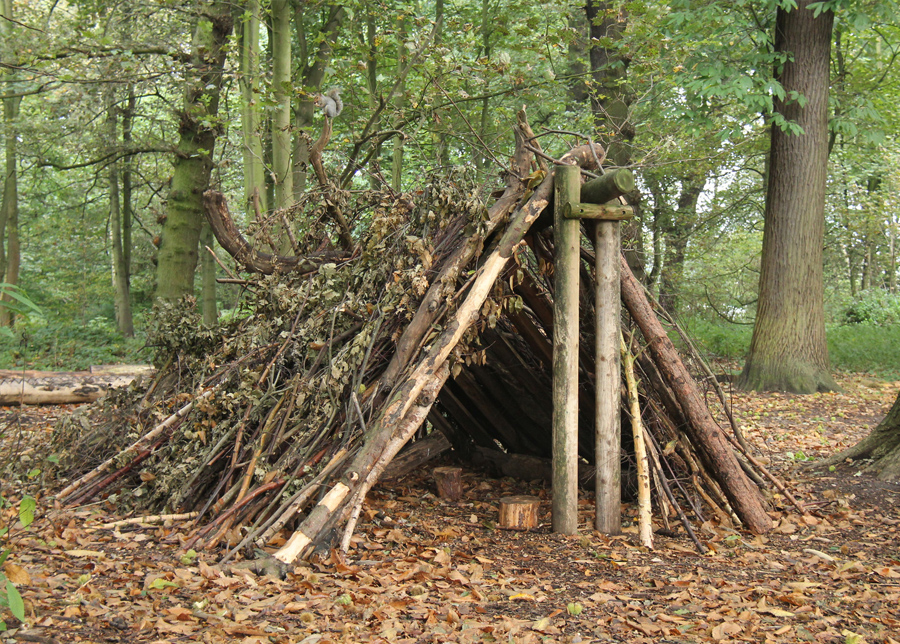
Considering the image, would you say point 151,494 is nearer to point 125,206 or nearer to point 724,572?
point 724,572

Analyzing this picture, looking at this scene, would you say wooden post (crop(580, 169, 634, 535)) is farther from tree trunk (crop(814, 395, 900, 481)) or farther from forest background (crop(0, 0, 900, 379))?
tree trunk (crop(814, 395, 900, 481))

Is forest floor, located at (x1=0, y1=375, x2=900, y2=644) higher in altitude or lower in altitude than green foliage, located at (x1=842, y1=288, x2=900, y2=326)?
lower

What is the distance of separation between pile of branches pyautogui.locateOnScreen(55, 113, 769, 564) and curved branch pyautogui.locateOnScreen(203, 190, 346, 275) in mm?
21

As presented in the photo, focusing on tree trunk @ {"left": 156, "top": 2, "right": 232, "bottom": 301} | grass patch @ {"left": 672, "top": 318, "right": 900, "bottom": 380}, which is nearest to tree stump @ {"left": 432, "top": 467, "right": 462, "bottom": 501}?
tree trunk @ {"left": 156, "top": 2, "right": 232, "bottom": 301}

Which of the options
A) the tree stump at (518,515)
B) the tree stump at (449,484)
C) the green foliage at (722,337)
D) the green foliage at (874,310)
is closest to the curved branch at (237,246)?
the tree stump at (449,484)

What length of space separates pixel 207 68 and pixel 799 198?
7851 millimetres

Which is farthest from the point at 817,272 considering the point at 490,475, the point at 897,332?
the point at 490,475

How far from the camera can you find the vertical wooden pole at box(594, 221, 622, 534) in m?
4.26

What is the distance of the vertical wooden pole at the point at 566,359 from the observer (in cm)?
417

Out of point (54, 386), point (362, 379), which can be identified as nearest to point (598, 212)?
point (362, 379)

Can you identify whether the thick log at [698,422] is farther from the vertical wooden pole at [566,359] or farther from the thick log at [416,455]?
the thick log at [416,455]

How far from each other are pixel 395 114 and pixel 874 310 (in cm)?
1541

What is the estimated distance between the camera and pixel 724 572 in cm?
364

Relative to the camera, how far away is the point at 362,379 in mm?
4145
